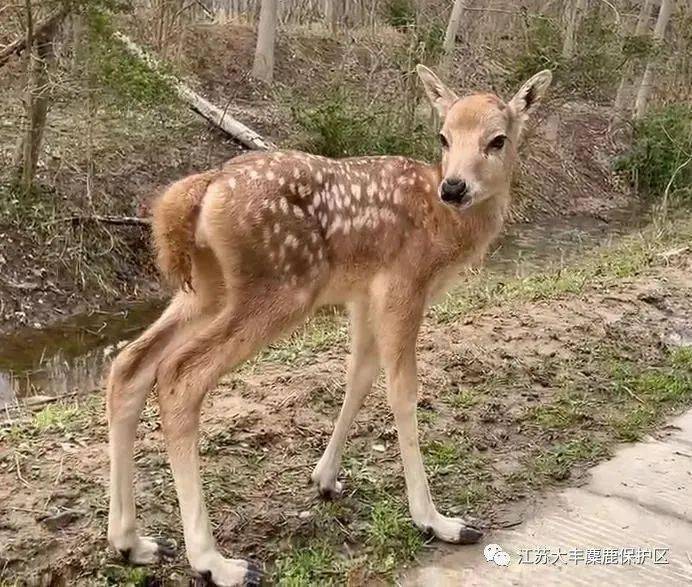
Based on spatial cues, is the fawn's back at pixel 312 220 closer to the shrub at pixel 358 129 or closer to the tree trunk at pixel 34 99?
the tree trunk at pixel 34 99

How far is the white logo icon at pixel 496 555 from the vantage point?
160 inches

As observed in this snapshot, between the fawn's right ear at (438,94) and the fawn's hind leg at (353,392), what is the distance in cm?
116

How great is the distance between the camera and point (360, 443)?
16.7ft

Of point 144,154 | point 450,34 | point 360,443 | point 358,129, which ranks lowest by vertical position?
point 144,154

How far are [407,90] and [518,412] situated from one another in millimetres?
10217

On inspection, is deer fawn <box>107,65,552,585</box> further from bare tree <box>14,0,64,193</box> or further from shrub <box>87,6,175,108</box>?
bare tree <box>14,0,64,193</box>

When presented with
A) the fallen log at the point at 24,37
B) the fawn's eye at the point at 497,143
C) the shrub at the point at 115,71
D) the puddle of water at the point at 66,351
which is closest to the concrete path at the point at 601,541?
the fawn's eye at the point at 497,143

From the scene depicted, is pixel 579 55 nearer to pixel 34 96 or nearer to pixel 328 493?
pixel 34 96

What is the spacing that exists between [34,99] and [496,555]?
837 cm

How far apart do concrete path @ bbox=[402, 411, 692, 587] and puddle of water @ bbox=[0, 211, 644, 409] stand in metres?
4.02

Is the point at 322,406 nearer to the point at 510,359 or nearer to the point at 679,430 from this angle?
the point at 510,359

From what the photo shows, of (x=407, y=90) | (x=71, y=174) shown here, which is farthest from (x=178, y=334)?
(x=407, y=90)

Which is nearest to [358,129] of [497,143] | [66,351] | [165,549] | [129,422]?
[66,351]

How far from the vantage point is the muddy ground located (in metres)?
3.99
